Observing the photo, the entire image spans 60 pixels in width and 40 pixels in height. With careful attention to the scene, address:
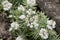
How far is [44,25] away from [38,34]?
16 centimetres

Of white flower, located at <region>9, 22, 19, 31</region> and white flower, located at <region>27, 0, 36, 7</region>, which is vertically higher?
white flower, located at <region>27, 0, 36, 7</region>

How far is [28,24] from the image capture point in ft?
10.0

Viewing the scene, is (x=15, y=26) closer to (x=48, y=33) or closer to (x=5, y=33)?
(x=5, y=33)

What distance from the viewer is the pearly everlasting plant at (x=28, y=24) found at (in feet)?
10.1

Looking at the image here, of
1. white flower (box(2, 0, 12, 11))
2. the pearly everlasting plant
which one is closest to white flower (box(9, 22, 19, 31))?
the pearly everlasting plant

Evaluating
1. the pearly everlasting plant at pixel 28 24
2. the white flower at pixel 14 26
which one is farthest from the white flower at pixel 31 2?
the white flower at pixel 14 26

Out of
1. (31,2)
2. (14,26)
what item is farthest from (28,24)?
(31,2)

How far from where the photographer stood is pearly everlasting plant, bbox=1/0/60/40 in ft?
10.1

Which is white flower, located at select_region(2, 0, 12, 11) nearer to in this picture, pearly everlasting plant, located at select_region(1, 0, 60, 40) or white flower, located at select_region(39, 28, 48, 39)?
pearly everlasting plant, located at select_region(1, 0, 60, 40)

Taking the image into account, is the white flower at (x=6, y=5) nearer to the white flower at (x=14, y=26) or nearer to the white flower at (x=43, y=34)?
the white flower at (x=14, y=26)

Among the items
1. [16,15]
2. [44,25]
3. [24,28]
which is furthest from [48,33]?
[16,15]

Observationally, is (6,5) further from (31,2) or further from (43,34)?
(43,34)

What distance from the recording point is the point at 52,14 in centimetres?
350

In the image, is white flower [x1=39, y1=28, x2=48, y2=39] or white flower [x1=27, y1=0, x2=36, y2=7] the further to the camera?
white flower [x1=27, y1=0, x2=36, y2=7]
